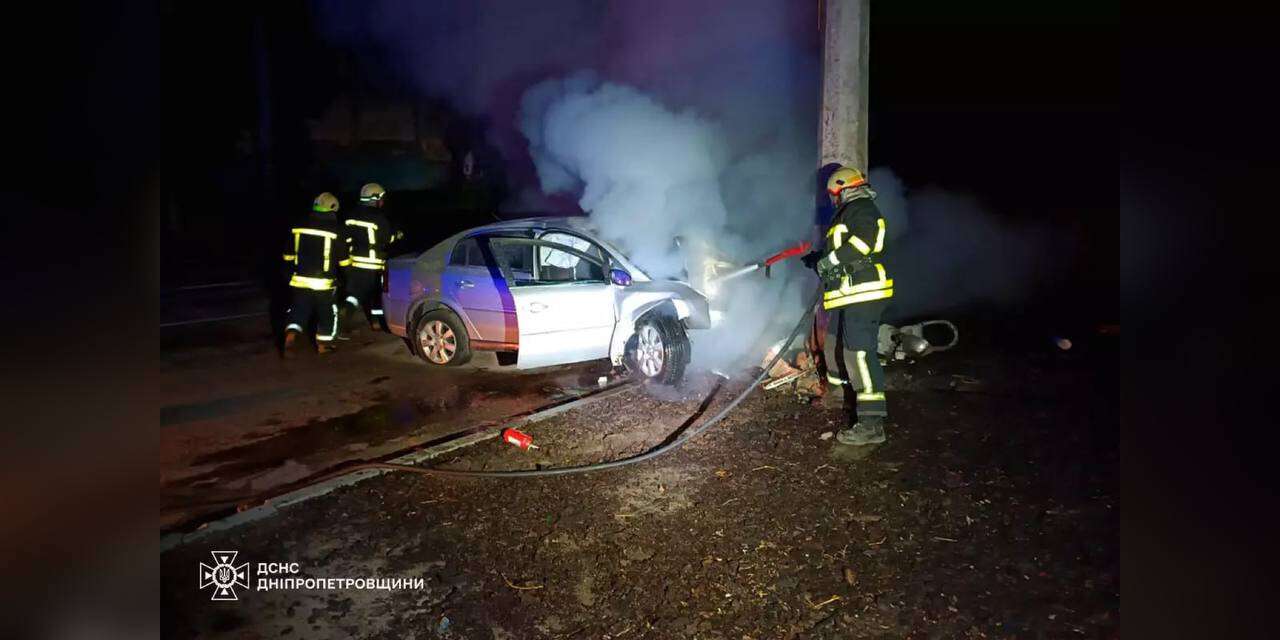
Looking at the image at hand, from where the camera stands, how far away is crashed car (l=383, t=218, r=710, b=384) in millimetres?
8117

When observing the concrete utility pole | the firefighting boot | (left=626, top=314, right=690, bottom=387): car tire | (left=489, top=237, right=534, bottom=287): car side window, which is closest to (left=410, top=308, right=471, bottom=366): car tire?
(left=489, top=237, right=534, bottom=287): car side window

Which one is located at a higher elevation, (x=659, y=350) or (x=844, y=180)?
(x=844, y=180)

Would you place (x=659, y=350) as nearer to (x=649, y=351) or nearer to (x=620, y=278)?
(x=649, y=351)

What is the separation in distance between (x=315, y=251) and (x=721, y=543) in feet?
20.8

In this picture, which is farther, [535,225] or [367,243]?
[367,243]

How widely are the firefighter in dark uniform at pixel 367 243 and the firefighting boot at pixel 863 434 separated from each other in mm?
5549

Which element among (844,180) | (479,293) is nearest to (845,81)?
(844,180)

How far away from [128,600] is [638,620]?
199cm

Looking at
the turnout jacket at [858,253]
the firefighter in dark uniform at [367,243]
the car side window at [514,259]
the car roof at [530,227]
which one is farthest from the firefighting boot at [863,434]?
the firefighter in dark uniform at [367,243]

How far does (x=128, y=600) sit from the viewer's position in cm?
291

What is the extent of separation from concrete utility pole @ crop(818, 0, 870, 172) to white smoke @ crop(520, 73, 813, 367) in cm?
210

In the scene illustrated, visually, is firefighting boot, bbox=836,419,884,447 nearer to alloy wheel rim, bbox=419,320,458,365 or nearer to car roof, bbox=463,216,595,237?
car roof, bbox=463,216,595,237

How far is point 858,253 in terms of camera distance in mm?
6109

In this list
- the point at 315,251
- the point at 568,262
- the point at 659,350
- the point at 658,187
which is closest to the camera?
the point at 659,350
